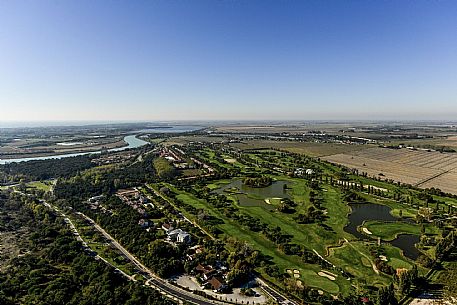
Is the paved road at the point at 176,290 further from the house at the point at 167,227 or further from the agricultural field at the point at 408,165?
the agricultural field at the point at 408,165

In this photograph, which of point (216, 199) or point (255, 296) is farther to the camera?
point (216, 199)

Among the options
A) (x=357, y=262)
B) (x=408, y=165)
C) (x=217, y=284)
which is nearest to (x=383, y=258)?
(x=357, y=262)

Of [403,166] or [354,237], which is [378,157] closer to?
[403,166]

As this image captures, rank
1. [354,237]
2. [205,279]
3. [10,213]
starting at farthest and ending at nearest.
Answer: [10,213]
[354,237]
[205,279]

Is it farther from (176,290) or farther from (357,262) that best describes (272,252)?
(176,290)

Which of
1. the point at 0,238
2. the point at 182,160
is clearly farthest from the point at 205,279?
the point at 182,160

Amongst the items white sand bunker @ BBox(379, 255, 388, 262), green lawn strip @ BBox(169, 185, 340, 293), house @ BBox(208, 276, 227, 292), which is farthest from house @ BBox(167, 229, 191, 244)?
white sand bunker @ BBox(379, 255, 388, 262)
